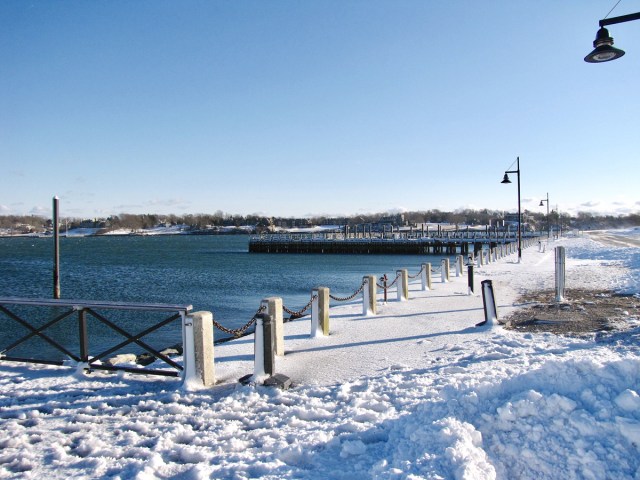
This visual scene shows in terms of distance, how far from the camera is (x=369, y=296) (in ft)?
43.4

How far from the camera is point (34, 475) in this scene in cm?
469

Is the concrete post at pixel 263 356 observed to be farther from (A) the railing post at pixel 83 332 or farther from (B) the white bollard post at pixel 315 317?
(B) the white bollard post at pixel 315 317

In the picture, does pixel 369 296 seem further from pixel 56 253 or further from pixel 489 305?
pixel 56 253

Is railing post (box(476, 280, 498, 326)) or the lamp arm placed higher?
the lamp arm

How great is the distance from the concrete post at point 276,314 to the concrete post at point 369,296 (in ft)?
15.0

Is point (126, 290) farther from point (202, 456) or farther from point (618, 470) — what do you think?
point (618, 470)

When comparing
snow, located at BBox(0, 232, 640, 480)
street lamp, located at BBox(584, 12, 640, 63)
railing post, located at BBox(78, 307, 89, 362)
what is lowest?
snow, located at BBox(0, 232, 640, 480)

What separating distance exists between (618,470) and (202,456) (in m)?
3.69

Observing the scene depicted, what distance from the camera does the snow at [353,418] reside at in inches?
171

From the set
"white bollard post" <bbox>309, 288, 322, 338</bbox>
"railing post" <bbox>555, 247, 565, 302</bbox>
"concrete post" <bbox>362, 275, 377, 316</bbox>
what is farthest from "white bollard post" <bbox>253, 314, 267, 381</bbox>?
"railing post" <bbox>555, 247, 565, 302</bbox>

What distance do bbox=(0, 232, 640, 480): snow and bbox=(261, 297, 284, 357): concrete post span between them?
0.22 m

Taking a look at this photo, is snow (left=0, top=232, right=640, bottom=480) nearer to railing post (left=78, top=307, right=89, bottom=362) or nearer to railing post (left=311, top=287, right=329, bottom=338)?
railing post (left=78, top=307, right=89, bottom=362)

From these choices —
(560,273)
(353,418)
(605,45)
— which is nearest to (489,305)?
(560,273)

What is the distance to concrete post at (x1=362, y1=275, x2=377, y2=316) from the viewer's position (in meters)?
13.1
